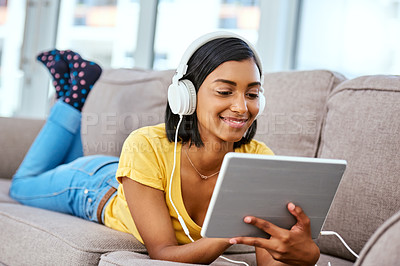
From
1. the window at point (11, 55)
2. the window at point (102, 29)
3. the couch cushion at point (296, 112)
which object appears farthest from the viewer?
the window at point (11, 55)

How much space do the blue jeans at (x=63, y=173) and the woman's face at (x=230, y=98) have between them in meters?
0.56

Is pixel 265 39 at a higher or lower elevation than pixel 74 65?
higher

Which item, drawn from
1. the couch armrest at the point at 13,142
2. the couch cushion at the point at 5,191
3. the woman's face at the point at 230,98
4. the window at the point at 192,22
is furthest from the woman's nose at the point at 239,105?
the window at the point at 192,22

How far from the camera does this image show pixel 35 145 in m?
2.08

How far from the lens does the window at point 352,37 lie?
247 centimetres

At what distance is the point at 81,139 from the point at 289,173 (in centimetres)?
140

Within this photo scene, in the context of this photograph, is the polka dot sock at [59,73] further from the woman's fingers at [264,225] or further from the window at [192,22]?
the woman's fingers at [264,225]

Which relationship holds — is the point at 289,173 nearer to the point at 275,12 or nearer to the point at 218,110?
the point at 218,110

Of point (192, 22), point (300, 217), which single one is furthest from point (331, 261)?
point (192, 22)

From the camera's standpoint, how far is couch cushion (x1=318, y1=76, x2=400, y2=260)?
1323mm

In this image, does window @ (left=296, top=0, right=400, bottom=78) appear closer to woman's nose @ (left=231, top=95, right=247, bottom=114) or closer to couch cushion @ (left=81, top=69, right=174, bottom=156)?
couch cushion @ (left=81, top=69, right=174, bottom=156)

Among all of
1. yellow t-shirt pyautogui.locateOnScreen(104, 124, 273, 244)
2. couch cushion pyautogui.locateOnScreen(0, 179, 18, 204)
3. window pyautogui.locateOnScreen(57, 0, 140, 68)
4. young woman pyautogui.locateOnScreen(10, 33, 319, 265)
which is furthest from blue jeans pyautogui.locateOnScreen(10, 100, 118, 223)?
window pyautogui.locateOnScreen(57, 0, 140, 68)

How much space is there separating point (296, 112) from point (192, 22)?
1.75 metres

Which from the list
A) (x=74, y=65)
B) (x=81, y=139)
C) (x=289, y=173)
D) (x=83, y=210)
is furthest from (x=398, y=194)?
(x=74, y=65)
